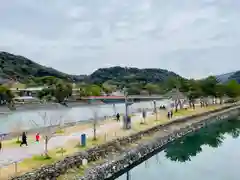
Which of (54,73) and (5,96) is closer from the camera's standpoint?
(5,96)

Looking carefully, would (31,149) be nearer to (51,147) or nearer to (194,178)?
(51,147)

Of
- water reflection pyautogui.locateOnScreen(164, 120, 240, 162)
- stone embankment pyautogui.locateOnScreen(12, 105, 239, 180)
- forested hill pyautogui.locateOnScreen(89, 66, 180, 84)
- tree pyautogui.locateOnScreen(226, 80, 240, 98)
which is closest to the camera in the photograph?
stone embankment pyautogui.locateOnScreen(12, 105, 239, 180)

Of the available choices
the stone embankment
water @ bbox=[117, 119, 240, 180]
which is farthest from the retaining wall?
water @ bbox=[117, 119, 240, 180]

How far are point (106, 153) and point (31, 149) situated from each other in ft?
14.4

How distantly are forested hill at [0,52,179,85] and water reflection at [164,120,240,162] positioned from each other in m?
98.8

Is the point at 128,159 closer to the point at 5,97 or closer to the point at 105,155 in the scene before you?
the point at 105,155

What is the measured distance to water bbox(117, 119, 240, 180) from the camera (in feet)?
70.0

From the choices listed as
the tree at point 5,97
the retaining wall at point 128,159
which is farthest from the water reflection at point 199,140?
the tree at point 5,97

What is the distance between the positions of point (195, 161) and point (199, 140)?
9768 mm

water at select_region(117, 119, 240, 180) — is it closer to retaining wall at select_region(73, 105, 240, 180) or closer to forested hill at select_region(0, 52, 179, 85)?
retaining wall at select_region(73, 105, 240, 180)

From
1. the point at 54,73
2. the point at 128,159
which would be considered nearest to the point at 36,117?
the point at 128,159

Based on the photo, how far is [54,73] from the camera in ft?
544

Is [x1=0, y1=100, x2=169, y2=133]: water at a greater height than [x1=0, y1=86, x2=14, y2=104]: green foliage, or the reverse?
[x1=0, y1=86, x2=14, y2=104]: green foliage

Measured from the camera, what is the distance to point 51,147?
63.7ft
